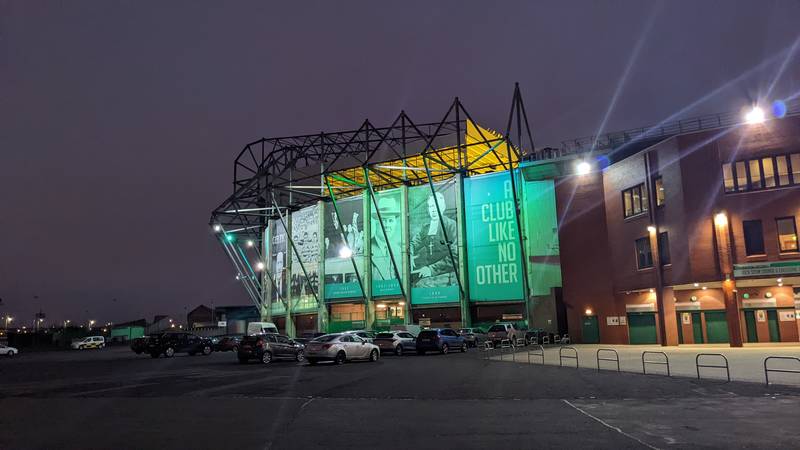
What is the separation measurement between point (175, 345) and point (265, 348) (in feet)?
49.9

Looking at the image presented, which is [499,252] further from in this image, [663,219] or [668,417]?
[668,417]

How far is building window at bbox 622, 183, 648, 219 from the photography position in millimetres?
40312

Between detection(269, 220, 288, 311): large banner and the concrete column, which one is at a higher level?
detection(269, 220, 288, 311): large banner

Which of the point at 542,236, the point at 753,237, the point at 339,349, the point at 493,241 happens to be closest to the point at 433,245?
the point at 493,241

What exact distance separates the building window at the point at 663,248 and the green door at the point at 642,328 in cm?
417

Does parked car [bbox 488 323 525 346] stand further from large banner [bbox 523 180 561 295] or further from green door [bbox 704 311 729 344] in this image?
green door [bbox 704 311 729 344]

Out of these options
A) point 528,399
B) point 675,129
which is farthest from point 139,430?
point 675,129

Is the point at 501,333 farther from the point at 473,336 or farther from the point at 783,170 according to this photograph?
the point at 783,170

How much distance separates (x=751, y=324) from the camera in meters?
36.8

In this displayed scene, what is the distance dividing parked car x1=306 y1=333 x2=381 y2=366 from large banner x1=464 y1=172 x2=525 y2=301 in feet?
95.8

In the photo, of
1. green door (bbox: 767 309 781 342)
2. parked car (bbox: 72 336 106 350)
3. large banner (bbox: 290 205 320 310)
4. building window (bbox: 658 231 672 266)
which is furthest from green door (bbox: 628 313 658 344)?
parked car (bbox: 72 336 106 350)

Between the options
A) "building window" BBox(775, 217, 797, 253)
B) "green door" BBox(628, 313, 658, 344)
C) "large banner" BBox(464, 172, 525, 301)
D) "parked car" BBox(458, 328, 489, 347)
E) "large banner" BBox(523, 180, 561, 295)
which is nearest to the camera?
"building window" BBox(775, 217, 797, 253)

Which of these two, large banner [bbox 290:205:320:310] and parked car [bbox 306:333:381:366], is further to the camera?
large banner [bbox 290:205:320:310]

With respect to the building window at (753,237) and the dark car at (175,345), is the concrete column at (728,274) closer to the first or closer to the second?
the building window at (753,237)
